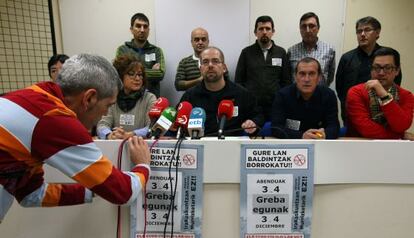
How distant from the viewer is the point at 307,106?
71.2 inches

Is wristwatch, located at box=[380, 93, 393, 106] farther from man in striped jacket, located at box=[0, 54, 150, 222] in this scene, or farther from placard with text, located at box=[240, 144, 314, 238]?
man in striped jacket, located at box=[0, 54, 150, 222]

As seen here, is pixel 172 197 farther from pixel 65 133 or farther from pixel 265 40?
pixel 265 40

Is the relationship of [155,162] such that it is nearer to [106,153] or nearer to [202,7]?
[106,153]

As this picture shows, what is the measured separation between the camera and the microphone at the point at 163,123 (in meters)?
1.09

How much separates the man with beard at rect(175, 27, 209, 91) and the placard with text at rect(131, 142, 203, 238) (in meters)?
1.87

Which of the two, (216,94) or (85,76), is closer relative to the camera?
(85,76)

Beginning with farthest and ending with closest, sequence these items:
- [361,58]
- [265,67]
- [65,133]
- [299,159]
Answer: [265,67] → [361,58] → [299,159] → [65,133]

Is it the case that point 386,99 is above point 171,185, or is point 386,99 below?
above

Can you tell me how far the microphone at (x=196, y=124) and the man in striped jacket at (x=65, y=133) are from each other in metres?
0.23

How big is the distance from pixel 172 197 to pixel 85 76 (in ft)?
1.66

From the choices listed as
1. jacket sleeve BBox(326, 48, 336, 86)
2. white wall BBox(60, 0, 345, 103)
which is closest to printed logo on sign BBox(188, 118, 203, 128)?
jacket sleeve BBox(326, 48, 336, 86)

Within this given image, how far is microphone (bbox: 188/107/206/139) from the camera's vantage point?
1.11m

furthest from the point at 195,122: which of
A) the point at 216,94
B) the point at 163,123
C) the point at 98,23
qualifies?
the point at 98,23

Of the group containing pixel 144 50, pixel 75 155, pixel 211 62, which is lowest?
pixel 75 155
